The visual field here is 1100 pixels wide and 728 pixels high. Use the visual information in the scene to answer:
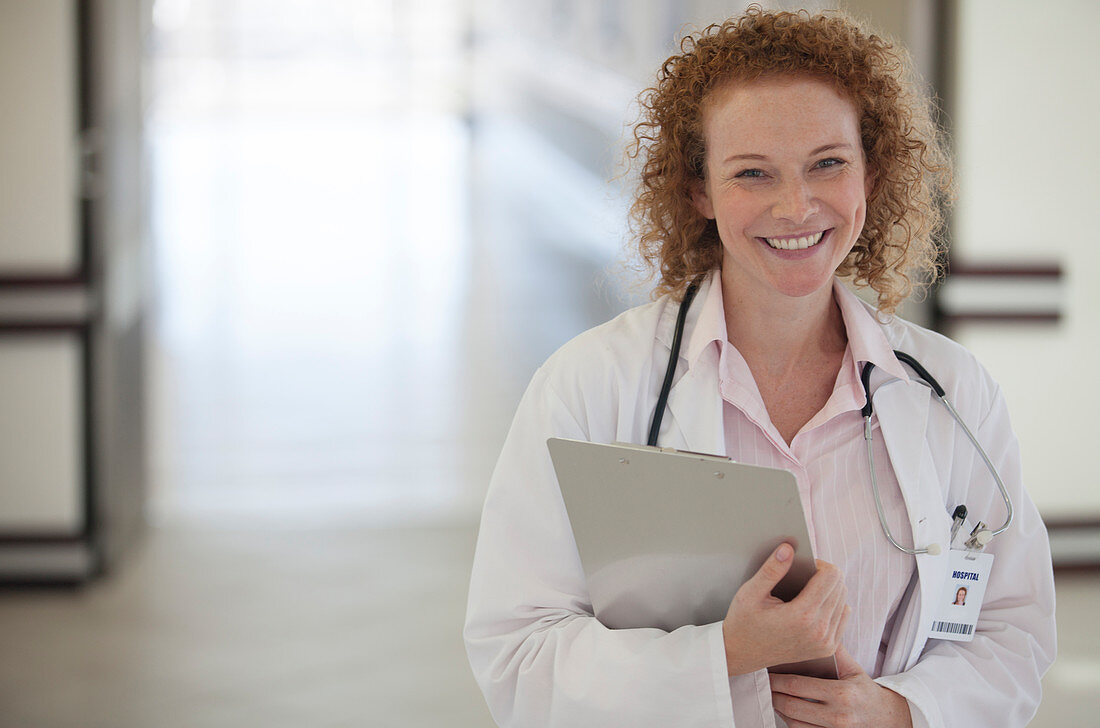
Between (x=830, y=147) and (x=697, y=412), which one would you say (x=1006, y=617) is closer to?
(x=697, y=412)

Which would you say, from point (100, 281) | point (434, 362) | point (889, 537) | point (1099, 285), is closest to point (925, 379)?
point (889, 537)

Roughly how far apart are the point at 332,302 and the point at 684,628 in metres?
3.52

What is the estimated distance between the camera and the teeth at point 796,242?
1.21 metres

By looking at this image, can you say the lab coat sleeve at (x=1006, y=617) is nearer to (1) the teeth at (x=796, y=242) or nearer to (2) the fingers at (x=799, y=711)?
(2) the fingers at (x=799, y=711)

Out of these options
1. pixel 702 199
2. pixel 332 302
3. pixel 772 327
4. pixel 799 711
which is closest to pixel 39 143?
pixel 332 302

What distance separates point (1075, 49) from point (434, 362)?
105 inches

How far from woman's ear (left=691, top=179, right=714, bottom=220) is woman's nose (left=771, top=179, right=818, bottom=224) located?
0.47 feet

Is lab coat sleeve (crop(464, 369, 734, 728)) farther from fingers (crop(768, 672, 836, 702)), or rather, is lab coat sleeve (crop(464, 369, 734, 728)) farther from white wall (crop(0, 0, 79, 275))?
white wall (crop(0, 0, 79, 275))

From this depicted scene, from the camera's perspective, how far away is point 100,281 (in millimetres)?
3545

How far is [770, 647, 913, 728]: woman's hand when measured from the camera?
1.11 m

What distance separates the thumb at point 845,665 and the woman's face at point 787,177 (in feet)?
1.34

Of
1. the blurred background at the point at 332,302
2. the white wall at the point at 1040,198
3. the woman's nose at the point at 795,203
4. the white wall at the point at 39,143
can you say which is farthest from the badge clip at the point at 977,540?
the white wall at the point at 39,143

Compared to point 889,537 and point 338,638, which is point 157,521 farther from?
point 889,537

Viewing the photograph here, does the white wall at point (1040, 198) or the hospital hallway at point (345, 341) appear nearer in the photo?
the white wall at point (1040, 198)
